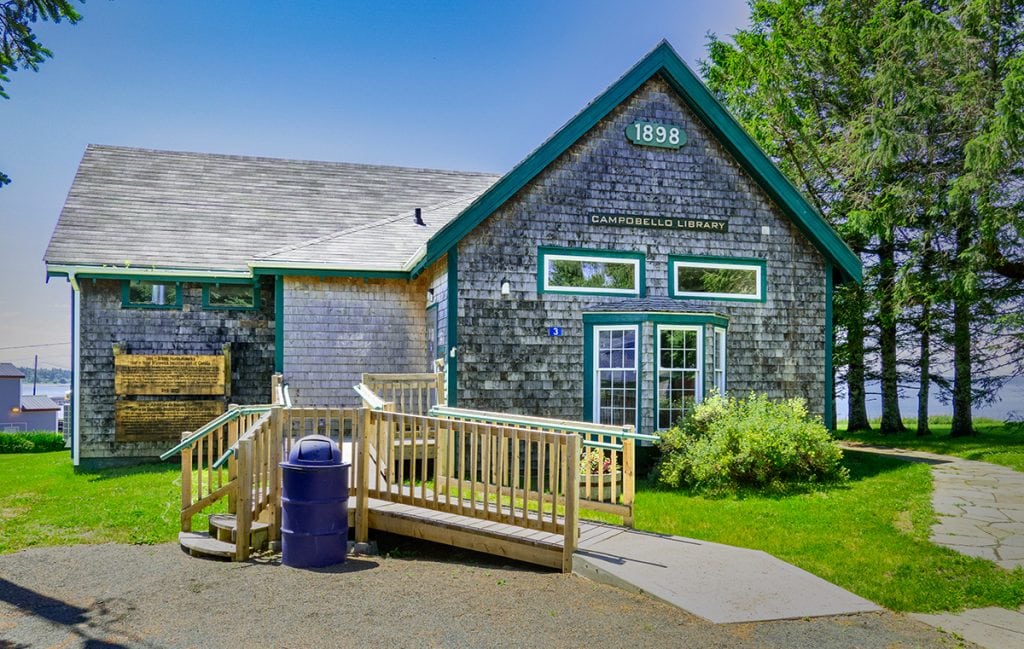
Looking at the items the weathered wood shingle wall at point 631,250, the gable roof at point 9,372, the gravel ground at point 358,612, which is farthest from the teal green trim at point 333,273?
the gable roof at point 9,372

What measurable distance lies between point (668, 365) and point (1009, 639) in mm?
7611

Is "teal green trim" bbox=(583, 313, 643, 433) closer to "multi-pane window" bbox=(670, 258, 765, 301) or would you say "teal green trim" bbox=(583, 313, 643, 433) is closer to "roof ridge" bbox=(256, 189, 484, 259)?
"multi-pane window" bbox=(670, 258, 765, 301)

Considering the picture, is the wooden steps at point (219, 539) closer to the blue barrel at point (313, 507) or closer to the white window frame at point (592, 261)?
the blue barrel at point (313, 507)

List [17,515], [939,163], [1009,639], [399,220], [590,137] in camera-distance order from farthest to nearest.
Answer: [939,163], [399,220], [590,137], [17,515], [1009,639]

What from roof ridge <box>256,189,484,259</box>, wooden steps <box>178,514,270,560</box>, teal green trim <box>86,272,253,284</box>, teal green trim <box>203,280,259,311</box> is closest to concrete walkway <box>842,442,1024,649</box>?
wooden steps <box>178,514,270,560</box>

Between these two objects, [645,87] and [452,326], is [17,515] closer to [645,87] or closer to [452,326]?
[452,326]

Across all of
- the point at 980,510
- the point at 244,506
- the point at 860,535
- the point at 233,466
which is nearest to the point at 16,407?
the point at 233,466

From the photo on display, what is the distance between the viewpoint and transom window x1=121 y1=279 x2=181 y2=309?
1447 cm

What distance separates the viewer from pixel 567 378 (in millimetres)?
12867

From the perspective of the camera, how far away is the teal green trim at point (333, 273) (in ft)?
46.7

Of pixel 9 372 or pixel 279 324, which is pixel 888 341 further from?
pixel 9 372

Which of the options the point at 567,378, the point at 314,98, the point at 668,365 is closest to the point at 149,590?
the point at 567,378

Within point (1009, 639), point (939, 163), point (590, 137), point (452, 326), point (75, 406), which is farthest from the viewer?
point (939, 163)

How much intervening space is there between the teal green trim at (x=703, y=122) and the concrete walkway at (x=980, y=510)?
410 centimetres
